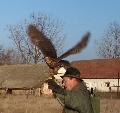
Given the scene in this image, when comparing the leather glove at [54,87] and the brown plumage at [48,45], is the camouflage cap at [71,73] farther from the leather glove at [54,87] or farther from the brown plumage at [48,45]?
the brown plumage at [48,45]

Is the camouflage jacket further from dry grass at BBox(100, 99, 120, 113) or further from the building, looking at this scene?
the building

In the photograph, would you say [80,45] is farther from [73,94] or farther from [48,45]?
[73,94]

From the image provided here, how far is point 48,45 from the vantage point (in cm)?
550

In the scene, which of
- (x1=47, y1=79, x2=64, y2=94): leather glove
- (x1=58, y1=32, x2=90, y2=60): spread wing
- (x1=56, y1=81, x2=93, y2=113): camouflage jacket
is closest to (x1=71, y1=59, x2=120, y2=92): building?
(x1=56, y1=81, x2=93, y2=113): camouflage jacket

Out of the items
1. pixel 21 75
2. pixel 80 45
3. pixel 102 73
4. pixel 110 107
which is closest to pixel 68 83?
pixel 80 45

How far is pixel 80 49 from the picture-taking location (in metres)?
5.62

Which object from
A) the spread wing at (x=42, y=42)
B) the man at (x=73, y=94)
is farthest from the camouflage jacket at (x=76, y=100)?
the spread wing at (x=42, y=42)

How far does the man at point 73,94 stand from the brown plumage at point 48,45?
0.50 meters

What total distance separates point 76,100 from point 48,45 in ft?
3.52

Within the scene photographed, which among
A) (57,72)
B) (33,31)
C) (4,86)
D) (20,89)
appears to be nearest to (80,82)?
(57,72)

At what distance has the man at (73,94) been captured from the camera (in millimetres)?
6129

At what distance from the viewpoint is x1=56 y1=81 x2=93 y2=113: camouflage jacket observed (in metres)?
6.13

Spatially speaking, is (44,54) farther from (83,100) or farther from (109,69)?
(109,69)

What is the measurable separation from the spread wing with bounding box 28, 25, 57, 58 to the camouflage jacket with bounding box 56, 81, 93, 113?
0.78m
